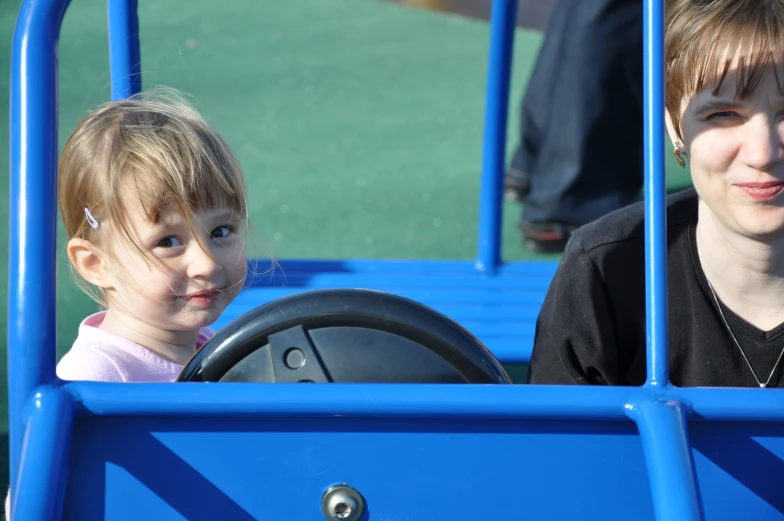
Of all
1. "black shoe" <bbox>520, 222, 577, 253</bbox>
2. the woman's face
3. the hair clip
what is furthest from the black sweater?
"black shoe" <bbox>520, 222, 577, 253</bbox>

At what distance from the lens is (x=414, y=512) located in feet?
3.37

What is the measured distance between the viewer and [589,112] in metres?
3.34

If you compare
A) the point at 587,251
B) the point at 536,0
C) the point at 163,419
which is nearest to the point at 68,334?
the point at 587,251

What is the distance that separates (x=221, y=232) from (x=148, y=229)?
106 mm

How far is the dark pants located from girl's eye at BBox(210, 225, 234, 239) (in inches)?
79.8

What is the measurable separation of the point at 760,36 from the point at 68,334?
209cm

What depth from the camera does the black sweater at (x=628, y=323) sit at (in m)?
1.44

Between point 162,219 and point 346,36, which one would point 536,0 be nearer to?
point 346,36

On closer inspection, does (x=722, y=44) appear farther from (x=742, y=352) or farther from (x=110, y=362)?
(x=110, y=362)

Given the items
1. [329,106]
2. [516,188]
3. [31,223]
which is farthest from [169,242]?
[329,106]

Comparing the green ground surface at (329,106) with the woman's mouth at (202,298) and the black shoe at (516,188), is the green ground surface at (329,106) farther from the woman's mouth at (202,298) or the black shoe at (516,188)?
the woman's mouth at (202,298)

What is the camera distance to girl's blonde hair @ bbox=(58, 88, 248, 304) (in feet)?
4.50

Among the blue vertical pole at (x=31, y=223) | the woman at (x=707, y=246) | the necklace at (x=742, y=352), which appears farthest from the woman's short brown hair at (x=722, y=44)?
the blue vertical pole at (x=31, y=223)

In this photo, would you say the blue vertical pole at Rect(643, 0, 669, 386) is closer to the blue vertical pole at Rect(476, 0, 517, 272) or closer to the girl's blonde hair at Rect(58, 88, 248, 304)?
the girl's blonde hair at Rect(58, 88, 248, 304)
